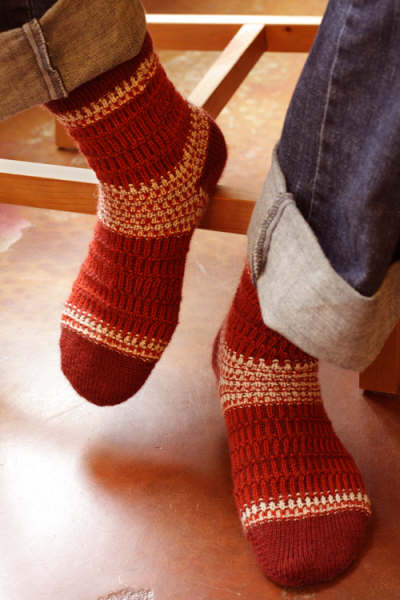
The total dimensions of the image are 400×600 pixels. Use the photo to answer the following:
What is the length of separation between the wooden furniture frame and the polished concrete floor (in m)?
0.04

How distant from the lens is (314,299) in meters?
0.49

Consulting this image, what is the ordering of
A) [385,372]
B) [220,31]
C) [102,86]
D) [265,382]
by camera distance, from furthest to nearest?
[220,31] → [385,372] → [265,382] → [102,86]

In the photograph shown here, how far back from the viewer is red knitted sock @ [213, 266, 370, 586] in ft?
2.10

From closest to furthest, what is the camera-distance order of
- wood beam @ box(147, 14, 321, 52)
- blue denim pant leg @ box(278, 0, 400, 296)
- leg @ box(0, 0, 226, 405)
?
blue denim pant leg @ box(278, 0, 400, 296) → leg @ box(0, 0, 226, 405) → wood beam @ box(147, 14, 321, 52)

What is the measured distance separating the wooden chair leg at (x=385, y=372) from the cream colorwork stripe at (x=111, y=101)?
390mm

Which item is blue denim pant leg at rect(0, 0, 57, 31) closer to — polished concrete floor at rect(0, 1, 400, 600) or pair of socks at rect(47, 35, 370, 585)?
pair of socks at rect(47, 35, 370, 585)

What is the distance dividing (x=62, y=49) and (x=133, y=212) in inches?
7.0

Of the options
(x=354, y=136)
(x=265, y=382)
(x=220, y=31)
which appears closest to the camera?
(x=354, y=136)

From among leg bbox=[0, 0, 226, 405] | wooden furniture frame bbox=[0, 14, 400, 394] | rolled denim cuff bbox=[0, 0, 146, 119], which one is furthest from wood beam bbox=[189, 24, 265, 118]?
rolled denim cuff bbox=[0, 0, 146, 119]

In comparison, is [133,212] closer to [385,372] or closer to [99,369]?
[99,369]

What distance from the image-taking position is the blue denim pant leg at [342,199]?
45cm

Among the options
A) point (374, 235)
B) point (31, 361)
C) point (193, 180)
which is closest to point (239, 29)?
point (193, 180)

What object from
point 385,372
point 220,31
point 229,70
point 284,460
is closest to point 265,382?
point 284,460

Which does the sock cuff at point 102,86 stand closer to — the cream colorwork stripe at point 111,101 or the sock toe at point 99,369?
the cream colorwork stripe at point 111,101
